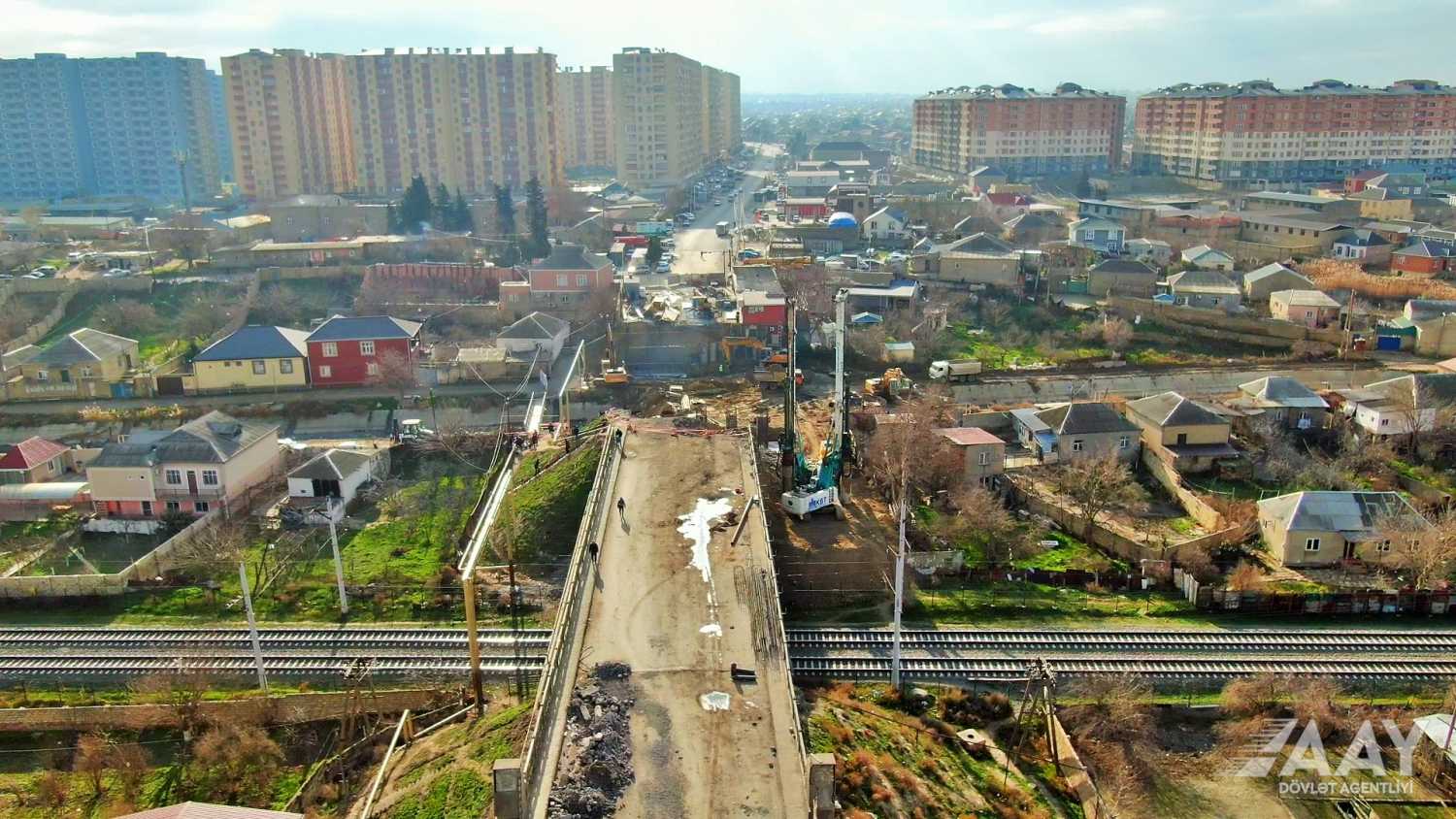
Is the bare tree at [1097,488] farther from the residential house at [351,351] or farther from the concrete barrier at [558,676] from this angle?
the residential house at [351,351]

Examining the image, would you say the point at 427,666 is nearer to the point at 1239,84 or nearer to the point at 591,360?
the point at 591,360

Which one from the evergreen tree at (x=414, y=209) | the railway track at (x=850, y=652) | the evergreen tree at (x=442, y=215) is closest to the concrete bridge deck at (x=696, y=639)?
the railway track at (x=850, y=652)

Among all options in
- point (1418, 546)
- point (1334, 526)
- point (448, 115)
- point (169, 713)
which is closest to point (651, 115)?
point (448, 115)

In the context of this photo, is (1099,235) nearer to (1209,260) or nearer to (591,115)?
(1209,260)

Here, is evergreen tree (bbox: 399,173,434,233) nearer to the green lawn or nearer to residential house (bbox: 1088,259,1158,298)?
the green lawn

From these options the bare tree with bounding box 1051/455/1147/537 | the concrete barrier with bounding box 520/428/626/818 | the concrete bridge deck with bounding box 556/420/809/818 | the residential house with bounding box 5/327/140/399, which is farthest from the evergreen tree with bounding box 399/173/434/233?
the bare tree with bounding box 1051/455/1147/537

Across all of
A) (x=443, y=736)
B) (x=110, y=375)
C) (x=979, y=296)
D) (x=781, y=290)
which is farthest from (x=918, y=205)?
(x=443, y=736)
